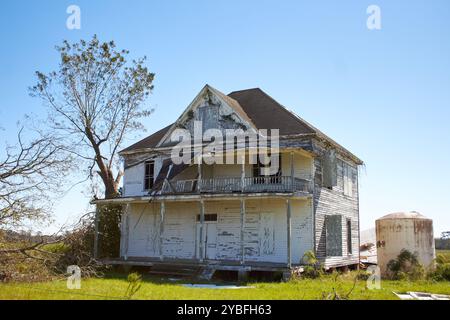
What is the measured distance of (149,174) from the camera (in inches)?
959

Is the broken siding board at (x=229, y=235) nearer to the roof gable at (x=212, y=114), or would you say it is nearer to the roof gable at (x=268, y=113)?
the roof gable at (x=212, y=114)

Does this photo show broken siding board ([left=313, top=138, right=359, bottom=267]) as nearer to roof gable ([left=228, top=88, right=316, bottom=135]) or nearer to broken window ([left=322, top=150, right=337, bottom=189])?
broken window ([left=322, top=150, right=337, bottom=189])

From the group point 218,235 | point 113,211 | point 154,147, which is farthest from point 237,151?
point 113,211

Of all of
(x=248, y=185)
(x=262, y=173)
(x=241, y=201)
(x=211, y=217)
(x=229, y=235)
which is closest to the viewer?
(x=241, y=201)

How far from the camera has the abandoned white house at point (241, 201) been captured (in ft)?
63.5

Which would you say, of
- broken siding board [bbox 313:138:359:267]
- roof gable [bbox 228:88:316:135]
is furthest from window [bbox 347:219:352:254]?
roof gable [bbox 228:88:316:135]

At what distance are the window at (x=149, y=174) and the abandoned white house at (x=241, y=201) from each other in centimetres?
5

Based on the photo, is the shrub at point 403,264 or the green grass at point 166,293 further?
the shrub at point 403,264

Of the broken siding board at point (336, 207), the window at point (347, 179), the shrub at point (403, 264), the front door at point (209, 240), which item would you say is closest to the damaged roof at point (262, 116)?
the window at point (347, 179)

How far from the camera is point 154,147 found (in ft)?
79.0

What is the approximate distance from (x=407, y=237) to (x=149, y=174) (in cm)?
1329

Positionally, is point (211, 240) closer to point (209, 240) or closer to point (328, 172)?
point (209, 240)

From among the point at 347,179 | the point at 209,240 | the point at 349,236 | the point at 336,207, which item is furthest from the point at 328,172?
the point at 209,240
